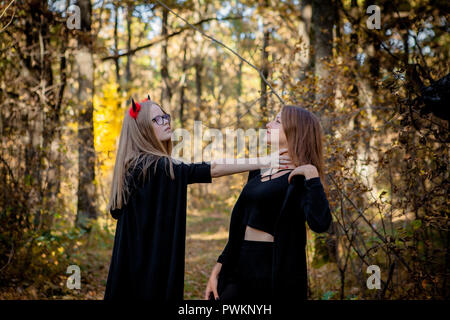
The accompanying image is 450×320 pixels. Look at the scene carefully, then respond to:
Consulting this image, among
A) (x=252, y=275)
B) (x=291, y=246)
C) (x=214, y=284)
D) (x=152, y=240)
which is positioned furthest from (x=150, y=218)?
(x=291, y=246)

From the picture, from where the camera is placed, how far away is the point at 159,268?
271cm

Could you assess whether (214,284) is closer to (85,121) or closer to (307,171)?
(307,171)

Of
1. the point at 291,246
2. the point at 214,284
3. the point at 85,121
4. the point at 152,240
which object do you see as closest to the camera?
the point at 291,246

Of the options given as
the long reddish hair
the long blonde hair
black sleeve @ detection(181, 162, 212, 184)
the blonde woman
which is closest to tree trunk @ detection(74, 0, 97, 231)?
the long blonde hair

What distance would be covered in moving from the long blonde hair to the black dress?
0.05 meters

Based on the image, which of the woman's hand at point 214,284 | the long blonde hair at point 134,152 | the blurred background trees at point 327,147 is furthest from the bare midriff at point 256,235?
the blurred background trees at point 327,147

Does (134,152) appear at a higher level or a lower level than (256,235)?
higher

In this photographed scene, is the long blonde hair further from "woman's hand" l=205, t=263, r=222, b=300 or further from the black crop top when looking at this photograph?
"woman's hand" l=205, t=263, r=222, b=300

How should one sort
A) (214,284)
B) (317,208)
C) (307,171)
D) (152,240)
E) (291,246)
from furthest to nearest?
(214,284) → (152,240) → (291,246) → (307,171) → (317,208)

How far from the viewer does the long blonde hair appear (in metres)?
2.77

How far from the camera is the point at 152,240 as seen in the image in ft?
9.00

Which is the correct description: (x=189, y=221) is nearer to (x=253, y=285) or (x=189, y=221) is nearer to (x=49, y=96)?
(x=49, y=96)

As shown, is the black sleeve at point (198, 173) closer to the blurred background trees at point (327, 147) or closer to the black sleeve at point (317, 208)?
the black sleeve at point (317, 208)

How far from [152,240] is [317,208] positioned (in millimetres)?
1148
